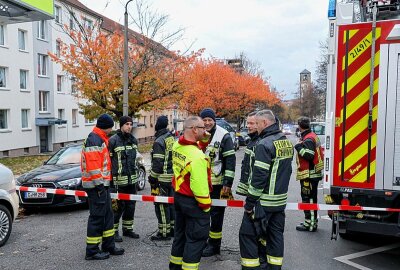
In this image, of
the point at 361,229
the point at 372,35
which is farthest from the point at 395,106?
the point at 361,229

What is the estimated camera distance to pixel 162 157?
5.99 meters

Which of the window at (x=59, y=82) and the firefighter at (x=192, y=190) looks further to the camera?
the window at (x=59, y=82)

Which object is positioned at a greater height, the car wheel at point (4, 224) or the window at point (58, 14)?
the window at point (58, 14)

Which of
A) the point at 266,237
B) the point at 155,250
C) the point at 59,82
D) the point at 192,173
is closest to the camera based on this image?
the point at 192,173

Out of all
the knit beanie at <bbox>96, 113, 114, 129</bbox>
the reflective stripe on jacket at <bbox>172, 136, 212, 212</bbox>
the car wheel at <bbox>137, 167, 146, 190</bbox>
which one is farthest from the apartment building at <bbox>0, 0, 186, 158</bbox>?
the reflective stripe on jacket at <bbox>172, 136, 212, 212</bbox>

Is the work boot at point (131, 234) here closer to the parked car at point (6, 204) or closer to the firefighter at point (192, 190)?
the parked car at point (6, 204)

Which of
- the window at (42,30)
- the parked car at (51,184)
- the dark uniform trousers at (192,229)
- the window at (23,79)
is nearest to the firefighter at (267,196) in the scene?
the dark uniform trousers at (192,229)

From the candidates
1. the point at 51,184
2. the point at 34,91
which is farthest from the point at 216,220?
the point at 34,91

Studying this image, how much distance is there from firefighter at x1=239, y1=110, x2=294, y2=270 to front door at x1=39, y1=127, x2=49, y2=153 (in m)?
30.5

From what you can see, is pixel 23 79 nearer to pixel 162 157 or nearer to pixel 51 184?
pixel 51 184

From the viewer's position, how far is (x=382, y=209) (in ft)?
15.2

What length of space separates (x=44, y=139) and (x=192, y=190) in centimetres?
3080

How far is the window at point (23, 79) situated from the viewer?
2914 cm

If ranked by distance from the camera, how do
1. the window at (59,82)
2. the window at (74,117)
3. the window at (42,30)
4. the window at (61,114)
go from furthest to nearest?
1. the window at (74,117)
2. the window at (61,114)
3. the window at (59,82)
4. the window at (42,30)
